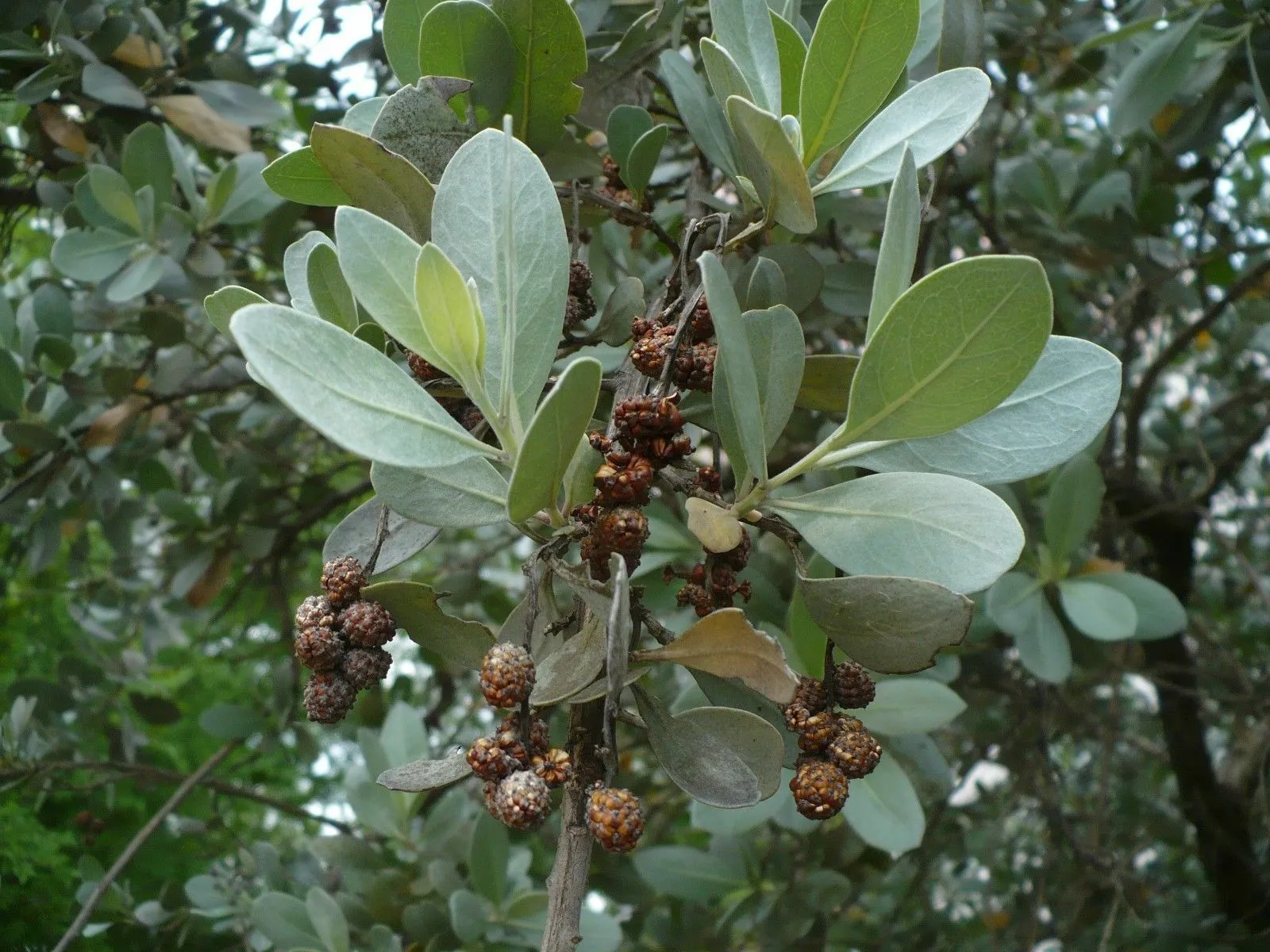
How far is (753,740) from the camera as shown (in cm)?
68

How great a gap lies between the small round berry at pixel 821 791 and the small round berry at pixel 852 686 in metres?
0.07

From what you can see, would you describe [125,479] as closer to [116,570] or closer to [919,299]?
[116,570]

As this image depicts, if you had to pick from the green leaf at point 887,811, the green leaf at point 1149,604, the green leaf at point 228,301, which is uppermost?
the green leaf at point 228,301

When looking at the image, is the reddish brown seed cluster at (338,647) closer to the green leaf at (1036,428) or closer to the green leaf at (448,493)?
the green leaf at (448,493)

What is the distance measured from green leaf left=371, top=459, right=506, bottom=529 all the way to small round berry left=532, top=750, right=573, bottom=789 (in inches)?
5.8

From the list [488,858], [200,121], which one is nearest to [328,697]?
[488,858]

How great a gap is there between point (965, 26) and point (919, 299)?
51cm

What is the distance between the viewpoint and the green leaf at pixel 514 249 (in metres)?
0.69

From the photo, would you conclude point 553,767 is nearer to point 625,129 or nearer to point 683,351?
point 683,351

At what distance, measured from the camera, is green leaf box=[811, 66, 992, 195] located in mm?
778

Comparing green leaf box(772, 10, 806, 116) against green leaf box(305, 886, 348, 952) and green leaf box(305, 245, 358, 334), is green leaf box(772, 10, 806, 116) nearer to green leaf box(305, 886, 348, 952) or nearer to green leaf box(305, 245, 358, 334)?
green leaf box(305, 245, 358, 334)

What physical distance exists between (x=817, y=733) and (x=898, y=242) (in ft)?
1.02

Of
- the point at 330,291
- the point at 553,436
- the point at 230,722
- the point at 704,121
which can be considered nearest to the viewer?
the point at 553,436

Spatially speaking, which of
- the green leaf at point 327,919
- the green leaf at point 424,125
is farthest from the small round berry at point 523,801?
the green leaf at point 327,919
